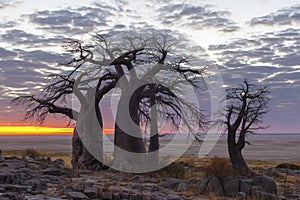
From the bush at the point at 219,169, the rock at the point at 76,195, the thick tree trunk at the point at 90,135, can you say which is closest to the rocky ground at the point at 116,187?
the rock at the point at 76,195

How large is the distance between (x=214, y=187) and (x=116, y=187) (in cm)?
374

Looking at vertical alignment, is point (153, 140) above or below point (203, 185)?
above

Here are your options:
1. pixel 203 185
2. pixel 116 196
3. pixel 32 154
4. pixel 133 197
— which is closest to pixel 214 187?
pixel 203 185

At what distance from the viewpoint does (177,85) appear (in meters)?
23.9

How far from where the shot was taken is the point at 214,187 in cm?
1789

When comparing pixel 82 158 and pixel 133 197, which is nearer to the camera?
pixel 133 197

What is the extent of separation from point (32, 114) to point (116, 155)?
5674mm

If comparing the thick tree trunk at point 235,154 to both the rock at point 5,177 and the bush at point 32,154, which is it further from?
the bush at point 32,154

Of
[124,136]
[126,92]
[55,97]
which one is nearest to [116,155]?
[124,136]

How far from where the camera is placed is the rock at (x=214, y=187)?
17.8 metres

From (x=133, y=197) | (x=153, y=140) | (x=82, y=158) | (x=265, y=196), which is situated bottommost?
(x=265, y=196)

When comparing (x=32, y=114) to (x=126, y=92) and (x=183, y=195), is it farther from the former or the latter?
(x=183, y=195)

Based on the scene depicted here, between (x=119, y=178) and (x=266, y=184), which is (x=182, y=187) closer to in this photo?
(x=266, y=184)

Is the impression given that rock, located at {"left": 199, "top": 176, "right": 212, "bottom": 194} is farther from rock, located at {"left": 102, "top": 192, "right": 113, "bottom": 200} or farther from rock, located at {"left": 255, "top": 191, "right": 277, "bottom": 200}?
rock, located at {"left": 102, "top": 192, "right": 113, "bottom": 200}
